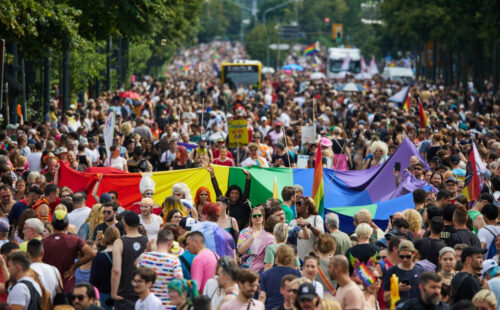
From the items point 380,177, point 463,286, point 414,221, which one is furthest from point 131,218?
point 380,177

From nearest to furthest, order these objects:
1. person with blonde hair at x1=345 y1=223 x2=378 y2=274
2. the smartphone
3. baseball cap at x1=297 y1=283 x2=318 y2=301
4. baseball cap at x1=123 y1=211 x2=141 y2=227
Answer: baseball cap at x1=297 y1=283 x2=318 y2=301 → baseball cap at x1=123 y1=211 x2=141 y2=227 → person with blonde hair at x1=345 y1=223 x2=378 y2=274 → the smartphone

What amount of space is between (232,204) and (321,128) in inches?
520

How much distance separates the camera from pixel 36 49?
25.8m

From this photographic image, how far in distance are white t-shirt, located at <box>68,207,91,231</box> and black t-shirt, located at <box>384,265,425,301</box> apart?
401 centimetres

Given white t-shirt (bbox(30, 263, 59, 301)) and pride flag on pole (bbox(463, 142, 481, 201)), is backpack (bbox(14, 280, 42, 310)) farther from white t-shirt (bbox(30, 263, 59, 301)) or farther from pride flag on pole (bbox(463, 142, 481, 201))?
pride flag on pole (bbox(463, 142, 481, 201))

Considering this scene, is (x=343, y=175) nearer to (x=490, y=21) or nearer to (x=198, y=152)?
(x=198, y=152)

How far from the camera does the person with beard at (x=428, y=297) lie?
27.7 ft

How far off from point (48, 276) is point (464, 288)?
11.9 ft

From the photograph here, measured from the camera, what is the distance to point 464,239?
11.0m

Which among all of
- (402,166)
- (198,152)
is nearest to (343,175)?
(402,166)

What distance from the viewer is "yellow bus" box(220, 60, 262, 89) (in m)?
53.8

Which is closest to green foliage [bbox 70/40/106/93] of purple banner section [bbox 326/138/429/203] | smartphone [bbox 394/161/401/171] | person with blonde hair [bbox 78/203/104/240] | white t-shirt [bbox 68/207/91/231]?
purple banner section [bbox 326/138/429/203]

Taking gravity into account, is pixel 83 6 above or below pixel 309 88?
above

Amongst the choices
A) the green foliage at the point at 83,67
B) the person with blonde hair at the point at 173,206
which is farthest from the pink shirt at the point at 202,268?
the green foliage at the point at 83,67
